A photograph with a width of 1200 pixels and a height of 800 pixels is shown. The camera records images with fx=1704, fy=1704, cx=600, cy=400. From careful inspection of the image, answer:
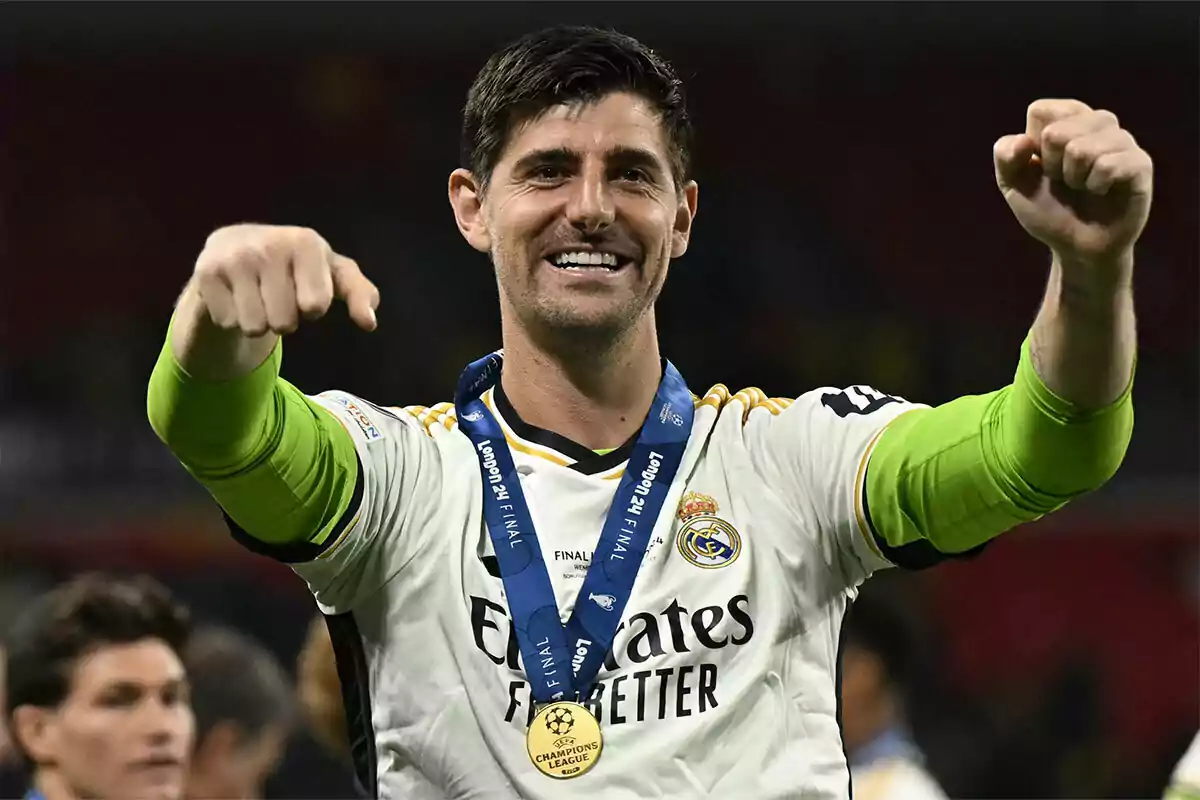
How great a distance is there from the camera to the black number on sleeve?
2900mm

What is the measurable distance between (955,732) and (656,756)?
26.3ft

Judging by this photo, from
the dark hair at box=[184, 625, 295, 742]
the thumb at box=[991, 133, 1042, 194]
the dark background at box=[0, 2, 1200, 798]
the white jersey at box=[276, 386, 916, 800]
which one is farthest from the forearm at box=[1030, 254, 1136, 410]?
the dark background at box=[0, 2, 1200, 798]

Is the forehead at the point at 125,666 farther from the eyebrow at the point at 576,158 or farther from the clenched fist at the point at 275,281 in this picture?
the clenched fist at the point at 275,281

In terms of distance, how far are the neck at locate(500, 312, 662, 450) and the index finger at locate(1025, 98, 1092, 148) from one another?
889 millimetres

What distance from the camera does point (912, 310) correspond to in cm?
1280

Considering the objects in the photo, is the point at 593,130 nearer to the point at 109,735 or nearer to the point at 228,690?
the point at 109,735

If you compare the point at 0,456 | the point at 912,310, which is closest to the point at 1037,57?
the point at 912,310

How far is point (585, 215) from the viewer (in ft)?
9.18

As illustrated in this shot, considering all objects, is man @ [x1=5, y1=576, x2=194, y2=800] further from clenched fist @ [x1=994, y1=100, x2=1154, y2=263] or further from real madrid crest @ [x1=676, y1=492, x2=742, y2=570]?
clenched fist @ [x1=994, y1=100, x2=1154, y2=263]

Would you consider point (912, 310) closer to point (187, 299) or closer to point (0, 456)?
point (0, 456)

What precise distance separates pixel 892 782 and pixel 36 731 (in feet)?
7.67

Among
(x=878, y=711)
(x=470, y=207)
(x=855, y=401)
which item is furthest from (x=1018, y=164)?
(x=878, y=711)

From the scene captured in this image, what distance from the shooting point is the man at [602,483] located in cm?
252

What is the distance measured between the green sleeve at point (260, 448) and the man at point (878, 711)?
241 centimetres
